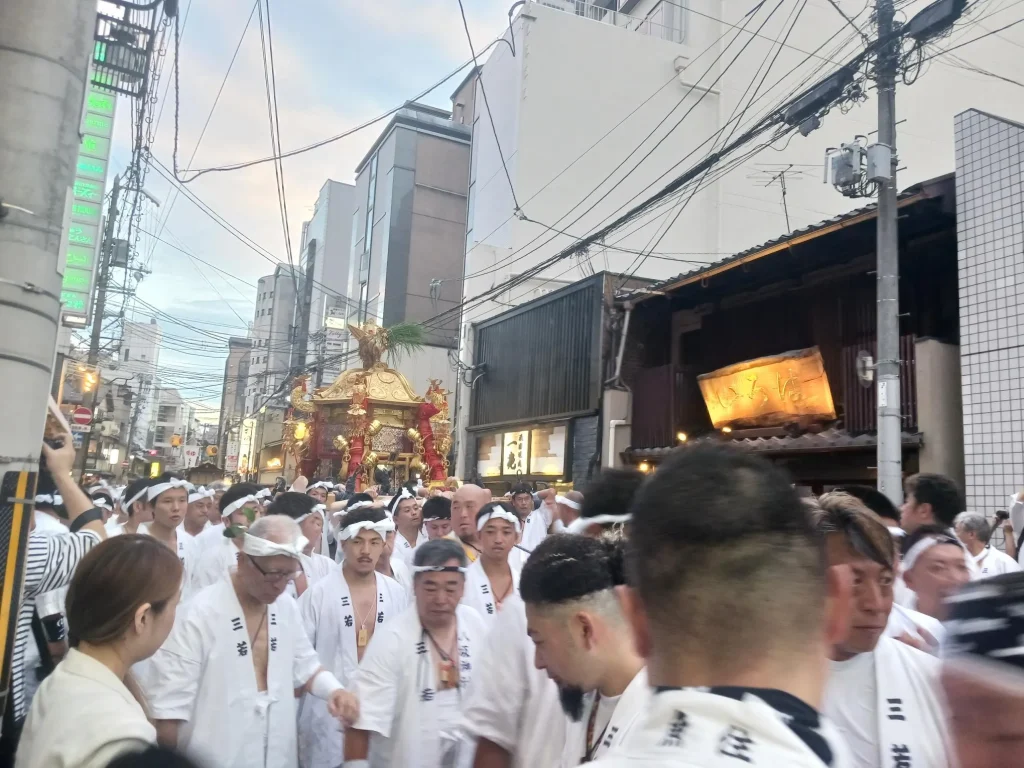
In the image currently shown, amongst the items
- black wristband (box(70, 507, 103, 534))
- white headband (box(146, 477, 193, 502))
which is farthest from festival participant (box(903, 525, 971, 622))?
white headband (box(146, 477, 193, 502))

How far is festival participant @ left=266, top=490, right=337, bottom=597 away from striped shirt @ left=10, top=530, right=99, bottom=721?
2.34 metres

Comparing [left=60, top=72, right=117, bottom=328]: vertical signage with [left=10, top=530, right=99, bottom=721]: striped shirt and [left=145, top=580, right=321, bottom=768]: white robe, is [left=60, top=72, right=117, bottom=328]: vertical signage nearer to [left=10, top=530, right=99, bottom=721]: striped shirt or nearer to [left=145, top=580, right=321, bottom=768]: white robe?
[left=10, top=530, right=99, bottom=721]: striped shirt

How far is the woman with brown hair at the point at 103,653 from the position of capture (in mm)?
1852

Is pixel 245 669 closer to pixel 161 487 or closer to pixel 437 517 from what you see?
pixel 161 487

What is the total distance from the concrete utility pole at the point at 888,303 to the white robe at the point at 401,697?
20.1 ft

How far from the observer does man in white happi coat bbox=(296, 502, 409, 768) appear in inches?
177

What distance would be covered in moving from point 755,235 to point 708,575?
23.9 m

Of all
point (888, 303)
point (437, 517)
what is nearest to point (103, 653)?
point (437, 517)

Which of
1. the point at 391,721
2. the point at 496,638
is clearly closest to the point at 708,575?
the point at 496,638

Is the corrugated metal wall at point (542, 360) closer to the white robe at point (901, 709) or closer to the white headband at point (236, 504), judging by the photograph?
the white headband at point (236, 504)

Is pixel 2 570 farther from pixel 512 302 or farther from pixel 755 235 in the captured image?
pixel 755 235

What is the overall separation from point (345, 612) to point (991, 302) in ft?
26.7

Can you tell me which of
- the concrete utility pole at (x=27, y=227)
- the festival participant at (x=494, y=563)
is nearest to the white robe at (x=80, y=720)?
the concrete utility pole at (x=27, y=227)

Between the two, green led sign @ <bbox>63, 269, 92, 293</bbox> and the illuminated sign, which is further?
green led sign @ <bbox>63, 269, 92, 293</bbox>
